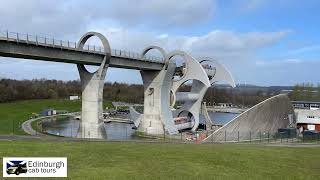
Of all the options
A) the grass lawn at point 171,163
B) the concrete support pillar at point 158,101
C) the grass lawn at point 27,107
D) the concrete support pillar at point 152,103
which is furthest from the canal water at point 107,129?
the grass lawn at point 171,163

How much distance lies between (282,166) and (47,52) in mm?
33918

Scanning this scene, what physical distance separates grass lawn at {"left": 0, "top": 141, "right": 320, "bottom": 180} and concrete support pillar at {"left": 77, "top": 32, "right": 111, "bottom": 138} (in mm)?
30264

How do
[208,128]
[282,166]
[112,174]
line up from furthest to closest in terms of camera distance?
1. [208,128]
2. [282,166]
3. [112,174]

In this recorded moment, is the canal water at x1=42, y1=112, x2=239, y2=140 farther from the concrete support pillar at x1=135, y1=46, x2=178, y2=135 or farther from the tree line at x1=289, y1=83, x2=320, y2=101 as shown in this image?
the tree line at x1=289, y1=83, x2=320, y2=101

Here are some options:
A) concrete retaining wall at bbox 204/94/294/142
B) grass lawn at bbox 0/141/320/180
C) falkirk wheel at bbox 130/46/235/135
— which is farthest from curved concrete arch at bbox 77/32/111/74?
grass lawn at bbox 0/141/320/180

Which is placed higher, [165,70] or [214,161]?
[165,70]

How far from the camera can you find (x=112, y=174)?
19172 mm

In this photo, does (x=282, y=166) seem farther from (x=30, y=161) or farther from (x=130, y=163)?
(x=30, y=161)

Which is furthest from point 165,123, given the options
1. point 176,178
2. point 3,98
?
point 3,98

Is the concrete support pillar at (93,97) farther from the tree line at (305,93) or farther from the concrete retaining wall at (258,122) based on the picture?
the tree line at (305,93)

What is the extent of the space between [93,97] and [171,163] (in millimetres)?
37174

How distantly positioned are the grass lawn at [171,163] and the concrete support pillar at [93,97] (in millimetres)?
30264

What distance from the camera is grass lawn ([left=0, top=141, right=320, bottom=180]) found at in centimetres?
2003

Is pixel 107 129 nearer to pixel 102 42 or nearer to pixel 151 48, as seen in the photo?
pixel 151 48
